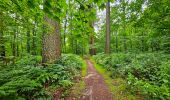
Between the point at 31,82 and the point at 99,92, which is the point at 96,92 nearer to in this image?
the point at 99,92

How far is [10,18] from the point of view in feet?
15.1

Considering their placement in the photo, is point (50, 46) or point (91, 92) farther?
point (50, 46)

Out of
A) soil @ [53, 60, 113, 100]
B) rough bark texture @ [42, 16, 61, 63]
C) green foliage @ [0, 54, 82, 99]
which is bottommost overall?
soil @ [53, 60, 113, 100]

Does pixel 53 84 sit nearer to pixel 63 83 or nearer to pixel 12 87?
pixel 63 83

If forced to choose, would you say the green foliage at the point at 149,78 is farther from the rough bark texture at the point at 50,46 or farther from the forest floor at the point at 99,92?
the rough bark texture at the point at 50,46

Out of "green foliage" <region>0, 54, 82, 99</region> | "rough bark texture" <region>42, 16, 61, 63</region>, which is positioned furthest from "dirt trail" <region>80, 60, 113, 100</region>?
"rough bark texture" <region>42, 16, 61, 63</region>

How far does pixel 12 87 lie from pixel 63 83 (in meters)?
1.78

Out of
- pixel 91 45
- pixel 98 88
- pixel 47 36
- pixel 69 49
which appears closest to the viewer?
pixel 98 88

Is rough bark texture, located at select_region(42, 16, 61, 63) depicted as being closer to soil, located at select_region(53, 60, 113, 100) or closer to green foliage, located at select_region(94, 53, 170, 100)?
soil, located at select_region(53, 60, 113, 100)

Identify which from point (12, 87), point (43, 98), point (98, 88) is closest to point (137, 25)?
point (98, 88)

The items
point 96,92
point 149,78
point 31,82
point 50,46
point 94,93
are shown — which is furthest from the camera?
point 50,46

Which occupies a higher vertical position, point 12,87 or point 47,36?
point 47,36

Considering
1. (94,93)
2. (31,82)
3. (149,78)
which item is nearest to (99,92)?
(94,93)

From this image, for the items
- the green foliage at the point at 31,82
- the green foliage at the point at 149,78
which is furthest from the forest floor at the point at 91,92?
the green foliage at the point at 149,78
